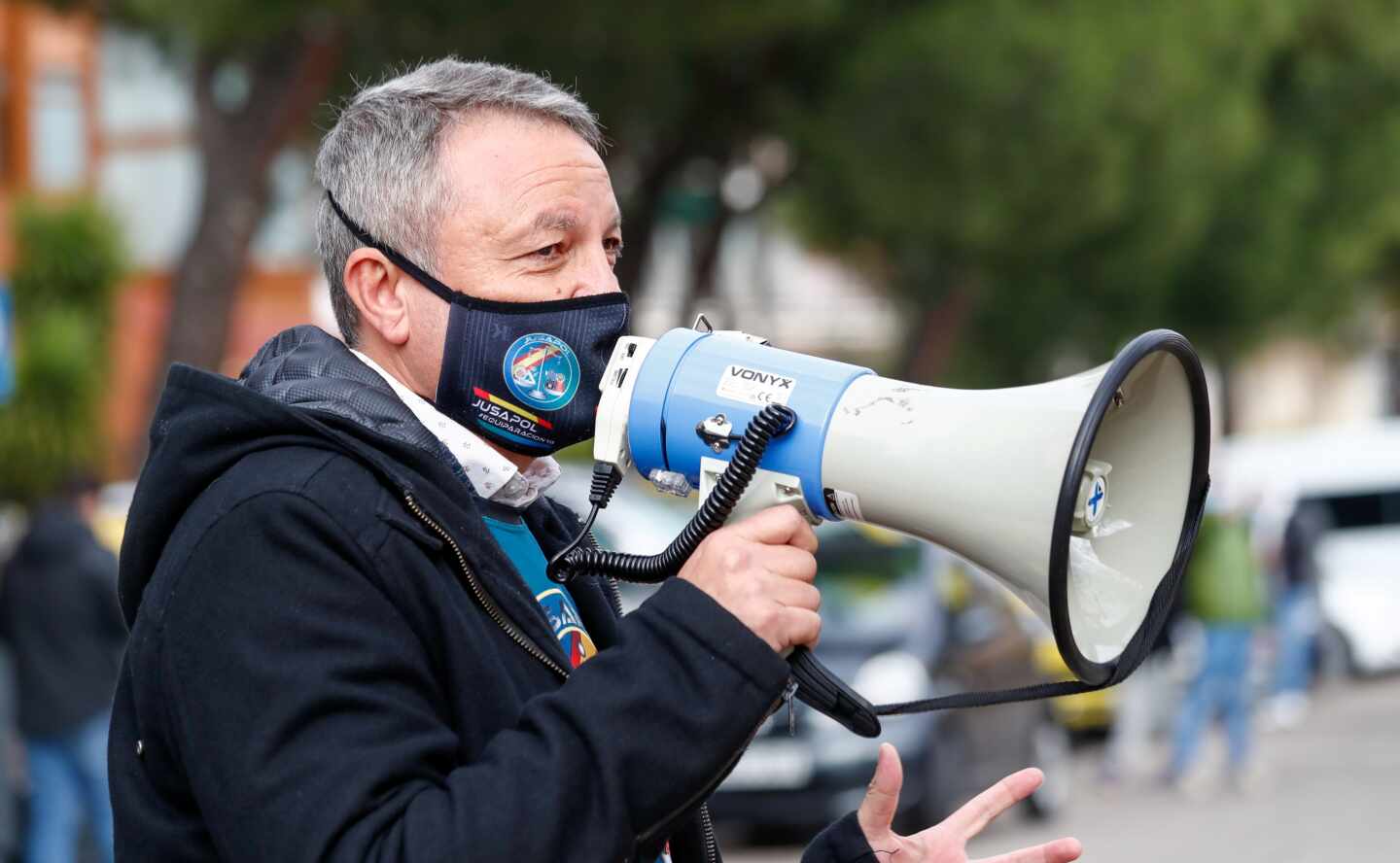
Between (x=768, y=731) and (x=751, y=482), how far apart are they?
22.6 ft

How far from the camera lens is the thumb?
75.7 inches

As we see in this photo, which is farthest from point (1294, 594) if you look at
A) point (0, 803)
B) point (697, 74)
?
point (0, 803)

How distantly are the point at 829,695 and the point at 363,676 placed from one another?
0.47 m

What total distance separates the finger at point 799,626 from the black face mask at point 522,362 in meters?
0.38

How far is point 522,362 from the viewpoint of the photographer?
6.25 ft

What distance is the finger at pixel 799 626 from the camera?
64.4 inches

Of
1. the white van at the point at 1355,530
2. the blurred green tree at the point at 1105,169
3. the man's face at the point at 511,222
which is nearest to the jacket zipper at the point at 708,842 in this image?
the man's face at the point at 511,222

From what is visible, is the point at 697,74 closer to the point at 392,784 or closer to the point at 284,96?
the point at 284,96

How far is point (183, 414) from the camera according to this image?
67.7 inches

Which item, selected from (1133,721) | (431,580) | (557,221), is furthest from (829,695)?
(1133,721)

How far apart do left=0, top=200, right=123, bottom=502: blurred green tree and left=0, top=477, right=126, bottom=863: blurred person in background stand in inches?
279

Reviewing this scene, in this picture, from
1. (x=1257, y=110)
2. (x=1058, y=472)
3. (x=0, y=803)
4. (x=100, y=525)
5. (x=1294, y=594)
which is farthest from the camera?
(x=1257, y=110)

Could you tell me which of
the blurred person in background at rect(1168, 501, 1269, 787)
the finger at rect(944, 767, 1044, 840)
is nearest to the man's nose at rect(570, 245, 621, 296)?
the finger at rect(944, 767, 1044, 840)

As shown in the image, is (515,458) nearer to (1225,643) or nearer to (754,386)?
(754,386)
